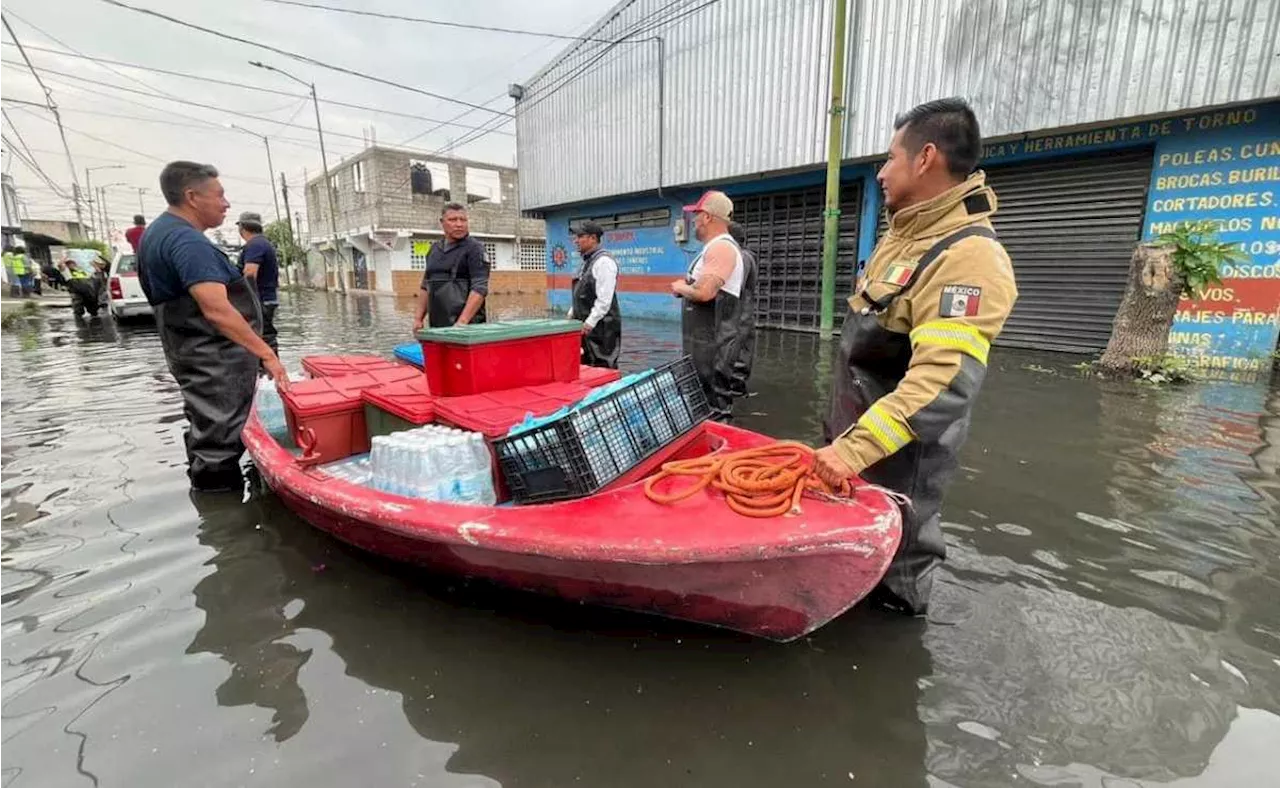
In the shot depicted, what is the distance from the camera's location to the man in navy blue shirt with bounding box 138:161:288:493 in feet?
9.70

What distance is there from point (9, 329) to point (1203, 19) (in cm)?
1844

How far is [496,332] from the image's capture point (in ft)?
8.75

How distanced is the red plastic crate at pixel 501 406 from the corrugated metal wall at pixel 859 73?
7317mm

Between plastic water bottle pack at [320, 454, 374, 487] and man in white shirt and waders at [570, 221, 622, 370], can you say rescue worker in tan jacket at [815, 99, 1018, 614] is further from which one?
man in white shirt and waders at [570, 221, 622, 370]

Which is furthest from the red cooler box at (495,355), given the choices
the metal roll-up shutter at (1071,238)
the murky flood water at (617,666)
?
the metal roll-up shutter at (1071,238)

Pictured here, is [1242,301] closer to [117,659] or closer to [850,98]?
[850,98]

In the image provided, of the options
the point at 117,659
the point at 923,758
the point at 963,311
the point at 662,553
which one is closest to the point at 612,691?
the point at 662,553

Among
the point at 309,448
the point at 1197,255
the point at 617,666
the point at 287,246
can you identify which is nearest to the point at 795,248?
the point at 1197,255

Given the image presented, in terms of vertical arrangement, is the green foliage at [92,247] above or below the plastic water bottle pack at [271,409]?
above

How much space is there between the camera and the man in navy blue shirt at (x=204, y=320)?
2.96 meters

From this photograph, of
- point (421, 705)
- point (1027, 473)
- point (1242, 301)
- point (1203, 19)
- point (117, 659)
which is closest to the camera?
point (421, 705)

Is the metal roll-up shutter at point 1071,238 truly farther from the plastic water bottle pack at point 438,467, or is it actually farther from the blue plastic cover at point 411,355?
the plastic water bottle pack at point 438,467

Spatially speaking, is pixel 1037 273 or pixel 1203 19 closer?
pixel 1203 19

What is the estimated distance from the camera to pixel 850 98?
335 inches
